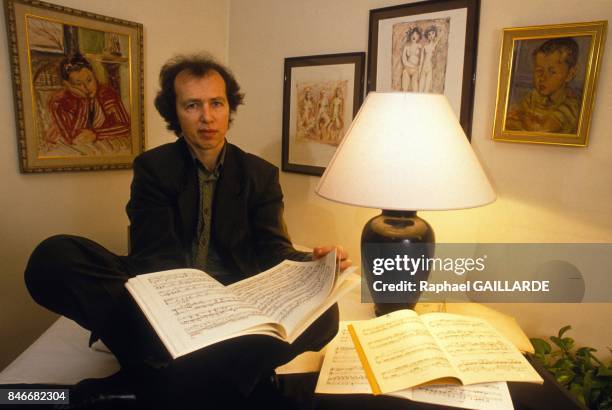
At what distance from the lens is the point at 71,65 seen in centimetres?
152

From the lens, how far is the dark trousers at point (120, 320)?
2.51ft

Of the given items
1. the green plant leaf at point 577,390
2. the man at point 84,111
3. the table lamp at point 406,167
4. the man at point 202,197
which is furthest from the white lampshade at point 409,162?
the man at point 84,111

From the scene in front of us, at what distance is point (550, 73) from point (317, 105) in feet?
2.74

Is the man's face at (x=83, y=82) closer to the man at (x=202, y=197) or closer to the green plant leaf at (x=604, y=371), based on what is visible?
the man at (x=202, y=197)

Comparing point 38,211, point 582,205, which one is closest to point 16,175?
point 38,211

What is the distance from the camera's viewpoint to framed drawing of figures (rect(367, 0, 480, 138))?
124cm

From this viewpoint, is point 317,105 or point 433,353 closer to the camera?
point 433,353

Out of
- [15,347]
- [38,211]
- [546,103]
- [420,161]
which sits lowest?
[15,347]

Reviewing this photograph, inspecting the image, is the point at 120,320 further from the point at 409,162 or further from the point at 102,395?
the point at 409,162

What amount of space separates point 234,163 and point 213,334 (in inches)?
34.4

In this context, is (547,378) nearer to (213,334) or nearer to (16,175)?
(213,334)

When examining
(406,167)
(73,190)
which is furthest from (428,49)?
(73,190)

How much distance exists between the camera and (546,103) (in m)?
1.09

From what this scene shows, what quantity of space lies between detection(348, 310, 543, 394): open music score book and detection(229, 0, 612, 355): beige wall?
0.39 metres
